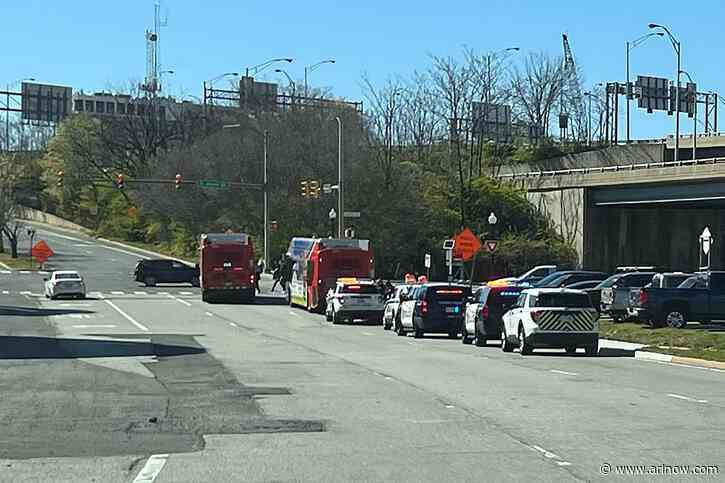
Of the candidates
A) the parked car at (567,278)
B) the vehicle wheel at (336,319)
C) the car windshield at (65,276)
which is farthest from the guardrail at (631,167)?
the car windshield at (65,276)

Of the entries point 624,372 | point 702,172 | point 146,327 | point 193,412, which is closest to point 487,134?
point 702,172

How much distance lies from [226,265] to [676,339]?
31.6m

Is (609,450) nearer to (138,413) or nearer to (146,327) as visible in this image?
(138,413)

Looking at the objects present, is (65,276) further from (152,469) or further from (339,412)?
(152,469)

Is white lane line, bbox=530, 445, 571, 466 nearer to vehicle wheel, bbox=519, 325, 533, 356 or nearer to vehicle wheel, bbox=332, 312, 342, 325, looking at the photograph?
vehicle wheel, bbox=519, 325, 533, 356

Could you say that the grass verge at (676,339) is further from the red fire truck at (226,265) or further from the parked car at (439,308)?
the red fire truck at (226,265)

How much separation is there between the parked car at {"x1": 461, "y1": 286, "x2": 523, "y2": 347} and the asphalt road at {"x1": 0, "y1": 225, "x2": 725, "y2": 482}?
2.37 ft

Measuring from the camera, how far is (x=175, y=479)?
10523mm

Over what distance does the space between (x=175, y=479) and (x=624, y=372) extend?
573 inches

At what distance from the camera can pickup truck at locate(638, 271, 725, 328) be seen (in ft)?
119

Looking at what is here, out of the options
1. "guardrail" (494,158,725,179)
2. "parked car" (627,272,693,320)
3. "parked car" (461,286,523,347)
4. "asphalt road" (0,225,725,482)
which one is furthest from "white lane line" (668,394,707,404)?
"guardrail" (494,158,725,179)

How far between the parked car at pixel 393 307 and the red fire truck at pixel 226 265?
16.5 metres

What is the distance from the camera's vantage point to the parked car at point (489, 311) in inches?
1273

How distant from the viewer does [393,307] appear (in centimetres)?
4153
